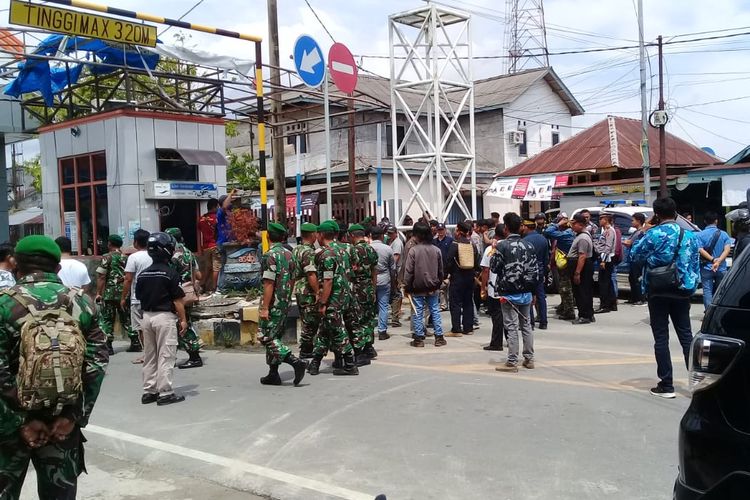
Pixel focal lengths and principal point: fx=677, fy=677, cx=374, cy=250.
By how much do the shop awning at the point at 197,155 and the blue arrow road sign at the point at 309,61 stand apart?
15.3 feet

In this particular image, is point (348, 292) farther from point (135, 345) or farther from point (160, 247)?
point (135, 345)

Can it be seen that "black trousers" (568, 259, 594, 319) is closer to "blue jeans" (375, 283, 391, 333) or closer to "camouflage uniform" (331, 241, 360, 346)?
"blue jeans" (375, 283, 391, 333)

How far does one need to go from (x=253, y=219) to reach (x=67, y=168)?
483 centimetres

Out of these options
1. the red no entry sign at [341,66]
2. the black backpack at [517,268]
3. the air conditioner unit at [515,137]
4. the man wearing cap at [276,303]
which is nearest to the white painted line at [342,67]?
the red no entry sign at [341,66]

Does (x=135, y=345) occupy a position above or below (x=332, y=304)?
below

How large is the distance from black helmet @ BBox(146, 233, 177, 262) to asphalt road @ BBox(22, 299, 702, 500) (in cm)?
153

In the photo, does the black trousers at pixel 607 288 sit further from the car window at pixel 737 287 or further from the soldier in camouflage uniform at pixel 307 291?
the car window at pixel 737 287

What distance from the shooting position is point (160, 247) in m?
6.90

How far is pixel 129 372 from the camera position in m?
8.76

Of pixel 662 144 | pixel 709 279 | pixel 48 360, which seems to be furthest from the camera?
pixel 662 144

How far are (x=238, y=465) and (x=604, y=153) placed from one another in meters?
23.1

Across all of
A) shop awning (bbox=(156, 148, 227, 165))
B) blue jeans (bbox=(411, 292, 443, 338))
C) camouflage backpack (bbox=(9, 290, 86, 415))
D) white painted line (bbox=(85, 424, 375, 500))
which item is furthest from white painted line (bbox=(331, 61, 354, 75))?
camouflage backpack (bbox=(9, 290, 86, 415))

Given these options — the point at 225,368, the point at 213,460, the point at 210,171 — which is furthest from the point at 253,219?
the point at 213,460

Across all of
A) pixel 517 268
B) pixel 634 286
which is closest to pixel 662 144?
pixel 634 286
